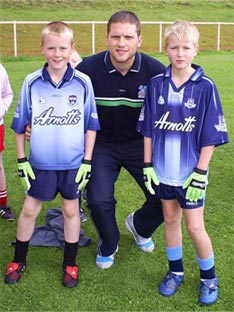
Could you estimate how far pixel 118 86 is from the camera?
3779 millimetres

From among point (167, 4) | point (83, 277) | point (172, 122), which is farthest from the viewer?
point (167, 4)

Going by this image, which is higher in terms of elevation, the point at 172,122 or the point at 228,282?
the point at 172,122

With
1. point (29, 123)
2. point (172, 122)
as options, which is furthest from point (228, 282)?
point (29, 123)

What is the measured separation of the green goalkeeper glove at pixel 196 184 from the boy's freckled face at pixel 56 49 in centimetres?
112

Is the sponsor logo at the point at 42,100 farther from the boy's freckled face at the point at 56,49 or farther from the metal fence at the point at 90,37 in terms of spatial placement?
the metal fence at the point at 90,37

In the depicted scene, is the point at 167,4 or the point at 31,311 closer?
the point at 31,311

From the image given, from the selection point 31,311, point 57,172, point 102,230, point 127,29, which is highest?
point 127,29

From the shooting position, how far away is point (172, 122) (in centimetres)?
318

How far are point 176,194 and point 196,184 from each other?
0.19 meters

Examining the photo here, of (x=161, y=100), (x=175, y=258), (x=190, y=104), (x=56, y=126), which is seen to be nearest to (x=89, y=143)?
(x=56, y=126)

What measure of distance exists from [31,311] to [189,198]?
1.27 metres

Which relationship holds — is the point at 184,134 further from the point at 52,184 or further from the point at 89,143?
the point at 52,184

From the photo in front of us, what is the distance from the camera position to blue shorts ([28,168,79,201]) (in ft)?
11.4

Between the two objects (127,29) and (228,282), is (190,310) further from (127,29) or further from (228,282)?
(127,29)
